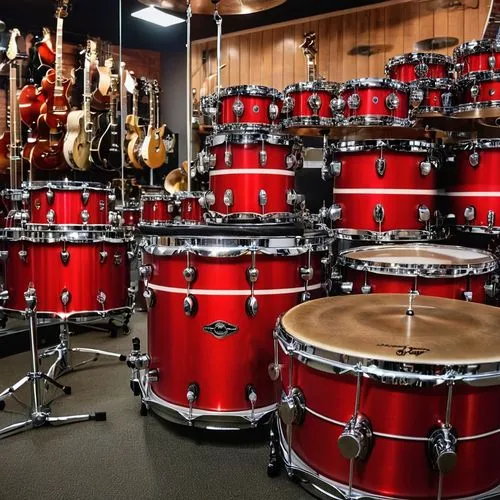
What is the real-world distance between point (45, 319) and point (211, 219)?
3.53 ft

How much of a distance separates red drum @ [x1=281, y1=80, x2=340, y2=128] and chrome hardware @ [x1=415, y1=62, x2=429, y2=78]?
60 centimetres

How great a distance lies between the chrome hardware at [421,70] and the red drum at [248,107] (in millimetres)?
971

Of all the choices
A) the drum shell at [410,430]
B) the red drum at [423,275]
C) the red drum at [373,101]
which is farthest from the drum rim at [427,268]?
the red drum at [373,101]

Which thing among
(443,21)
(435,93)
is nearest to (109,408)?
(435,93)

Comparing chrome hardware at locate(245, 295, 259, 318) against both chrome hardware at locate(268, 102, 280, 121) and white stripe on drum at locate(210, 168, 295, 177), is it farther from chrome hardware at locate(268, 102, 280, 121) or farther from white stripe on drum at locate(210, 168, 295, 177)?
chrome hardware at locate(268, 102, 280, 121)

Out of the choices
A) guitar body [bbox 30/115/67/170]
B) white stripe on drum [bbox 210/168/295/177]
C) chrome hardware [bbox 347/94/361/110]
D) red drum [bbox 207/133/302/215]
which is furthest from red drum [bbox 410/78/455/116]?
guitar body [bbox 30/115/67/170]

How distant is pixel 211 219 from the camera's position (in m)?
2.96

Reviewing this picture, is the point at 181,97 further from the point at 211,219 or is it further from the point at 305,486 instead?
the point at 305,486

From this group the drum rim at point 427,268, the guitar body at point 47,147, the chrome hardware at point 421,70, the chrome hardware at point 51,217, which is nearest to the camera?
the drum rim at point 427,268

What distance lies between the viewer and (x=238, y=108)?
3111 mm

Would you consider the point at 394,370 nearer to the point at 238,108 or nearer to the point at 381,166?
the point at 381,166

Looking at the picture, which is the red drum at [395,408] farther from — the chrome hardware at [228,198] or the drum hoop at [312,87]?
the drum hoop at [312,87]

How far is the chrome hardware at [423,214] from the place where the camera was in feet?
9.09

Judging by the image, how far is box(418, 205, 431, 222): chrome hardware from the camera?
2770mm
